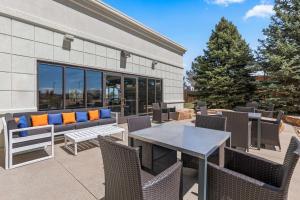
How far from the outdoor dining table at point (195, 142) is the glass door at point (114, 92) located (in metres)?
5.07

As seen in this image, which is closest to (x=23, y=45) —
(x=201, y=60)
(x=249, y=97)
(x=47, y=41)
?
(x=47, y=41)

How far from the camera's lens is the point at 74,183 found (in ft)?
9.29

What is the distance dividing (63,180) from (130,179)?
6.22 feet

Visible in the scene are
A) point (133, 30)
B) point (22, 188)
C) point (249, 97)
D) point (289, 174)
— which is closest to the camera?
point (289, 174)

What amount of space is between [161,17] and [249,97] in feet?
25.1

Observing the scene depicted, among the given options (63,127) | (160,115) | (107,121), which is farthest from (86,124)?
(160,115)

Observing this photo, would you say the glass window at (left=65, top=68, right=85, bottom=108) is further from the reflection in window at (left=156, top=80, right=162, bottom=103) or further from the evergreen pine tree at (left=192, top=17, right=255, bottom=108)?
the evergreen pine tree at (left=192, top=17, right=255, bottom=108)

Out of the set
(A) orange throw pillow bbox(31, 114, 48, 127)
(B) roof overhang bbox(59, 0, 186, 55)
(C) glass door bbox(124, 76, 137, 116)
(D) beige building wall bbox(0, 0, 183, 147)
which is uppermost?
(B) roof overhang bbox(59, 0, 186, 55)

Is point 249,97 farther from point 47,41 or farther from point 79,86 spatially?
point 47,41

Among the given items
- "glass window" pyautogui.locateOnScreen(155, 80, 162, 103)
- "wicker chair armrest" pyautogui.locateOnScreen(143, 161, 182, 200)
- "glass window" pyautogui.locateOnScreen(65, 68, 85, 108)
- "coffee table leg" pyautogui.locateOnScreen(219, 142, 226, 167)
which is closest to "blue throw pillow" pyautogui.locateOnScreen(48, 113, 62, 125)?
"glass window" pyautogui.locateOnScreen(65, 68, 85, 108)

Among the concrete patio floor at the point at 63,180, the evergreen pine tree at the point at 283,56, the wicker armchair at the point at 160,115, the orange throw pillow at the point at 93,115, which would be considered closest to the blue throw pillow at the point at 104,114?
the orange throw pillow at the point at 93,115

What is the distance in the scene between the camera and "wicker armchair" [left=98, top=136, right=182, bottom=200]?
153cm

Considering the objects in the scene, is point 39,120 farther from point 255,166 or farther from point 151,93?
point 151,93

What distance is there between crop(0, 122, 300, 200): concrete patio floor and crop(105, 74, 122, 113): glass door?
3775 mm
